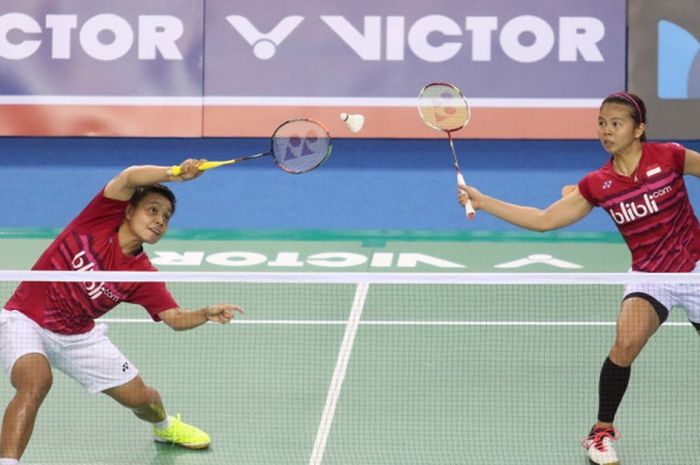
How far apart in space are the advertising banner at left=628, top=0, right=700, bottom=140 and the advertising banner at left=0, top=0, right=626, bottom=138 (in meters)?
0.14

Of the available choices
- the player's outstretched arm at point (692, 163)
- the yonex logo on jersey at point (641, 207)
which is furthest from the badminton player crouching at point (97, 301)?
the player's outstretched arm at point (692, 163)

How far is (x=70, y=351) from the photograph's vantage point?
585 cm

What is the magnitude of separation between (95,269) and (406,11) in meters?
5.60

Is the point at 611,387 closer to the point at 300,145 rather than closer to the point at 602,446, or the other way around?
the point at 602,446

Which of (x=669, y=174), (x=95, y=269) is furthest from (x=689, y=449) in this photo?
(x=95, y=269)

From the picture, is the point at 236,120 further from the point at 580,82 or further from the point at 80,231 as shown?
the point at 80,231

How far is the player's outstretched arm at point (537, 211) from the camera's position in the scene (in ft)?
19.4

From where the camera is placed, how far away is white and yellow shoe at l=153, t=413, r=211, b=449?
6.23 m

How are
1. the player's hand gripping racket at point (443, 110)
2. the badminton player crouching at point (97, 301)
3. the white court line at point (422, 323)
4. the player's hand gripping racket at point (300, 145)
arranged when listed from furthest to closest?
1. the white court line at point (422, 323)
2. the player's hand gripping racket at point (443, 110)
3. the player's hand gripping racket at point (300, 145)
4. the badminton player crouching at point (97, 301)

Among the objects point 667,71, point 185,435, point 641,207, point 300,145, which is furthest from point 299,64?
point 641,207

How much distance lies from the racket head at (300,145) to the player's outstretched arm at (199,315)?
94 centimetres

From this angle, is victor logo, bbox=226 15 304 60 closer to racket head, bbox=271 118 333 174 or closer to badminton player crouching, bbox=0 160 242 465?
racket head, bbox=271 118 333 174

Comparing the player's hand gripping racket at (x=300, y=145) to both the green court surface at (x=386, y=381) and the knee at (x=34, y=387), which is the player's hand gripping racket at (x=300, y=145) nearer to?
the green court surface at (x=386, y=381)

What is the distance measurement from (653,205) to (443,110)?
1.40 meters
